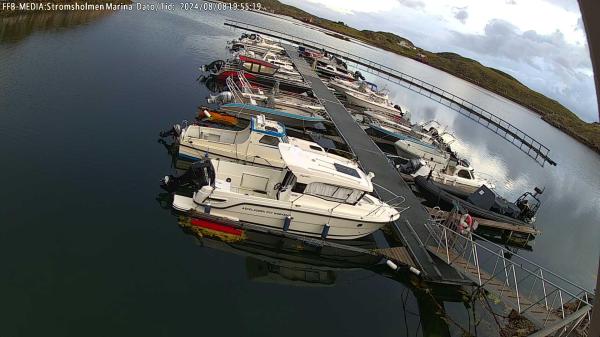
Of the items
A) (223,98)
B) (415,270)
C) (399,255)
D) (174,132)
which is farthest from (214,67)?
(415,270)

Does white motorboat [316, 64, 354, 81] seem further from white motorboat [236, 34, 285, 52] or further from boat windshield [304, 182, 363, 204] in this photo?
boat windshield [304, 182, 363, 204]

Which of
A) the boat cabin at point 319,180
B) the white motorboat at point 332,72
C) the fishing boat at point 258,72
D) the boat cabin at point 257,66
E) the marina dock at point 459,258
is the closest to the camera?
the marina dock at point 459,258

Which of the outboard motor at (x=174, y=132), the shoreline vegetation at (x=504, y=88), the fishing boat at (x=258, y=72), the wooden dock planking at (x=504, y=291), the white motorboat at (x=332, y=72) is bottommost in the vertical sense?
the outboard motor at (x=174, y=132)

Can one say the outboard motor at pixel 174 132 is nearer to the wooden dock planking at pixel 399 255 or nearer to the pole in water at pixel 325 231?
the pole in water at pixel 325 231

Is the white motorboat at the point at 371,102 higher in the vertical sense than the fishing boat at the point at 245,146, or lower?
higher

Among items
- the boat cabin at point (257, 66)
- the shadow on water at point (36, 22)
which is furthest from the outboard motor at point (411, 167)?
the shadow on water at point (36, 22)

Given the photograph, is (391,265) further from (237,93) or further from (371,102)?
(371,102)

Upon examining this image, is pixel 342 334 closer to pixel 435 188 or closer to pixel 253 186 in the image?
pixel 253 186
